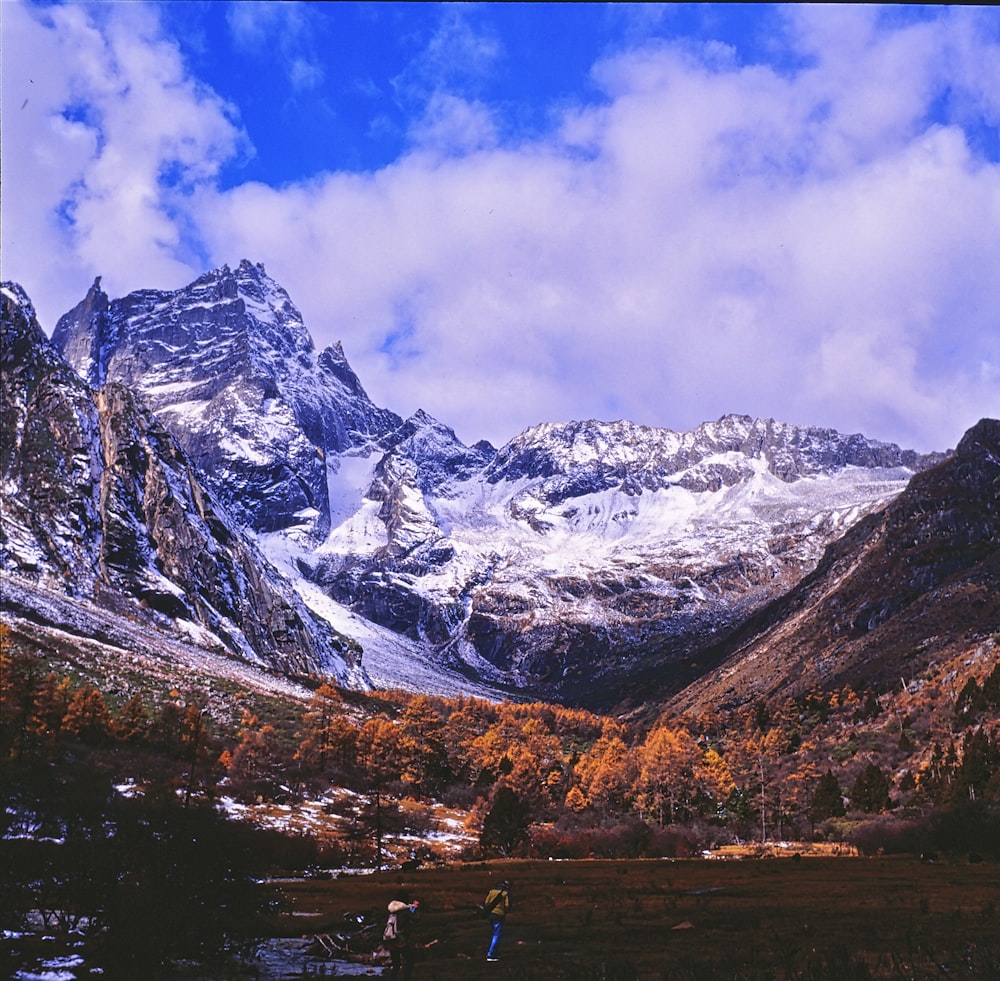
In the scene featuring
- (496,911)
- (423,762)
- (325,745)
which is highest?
(496,911)

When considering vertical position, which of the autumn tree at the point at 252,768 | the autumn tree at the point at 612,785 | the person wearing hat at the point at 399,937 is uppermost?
the person wearing hat at the point at 399,937

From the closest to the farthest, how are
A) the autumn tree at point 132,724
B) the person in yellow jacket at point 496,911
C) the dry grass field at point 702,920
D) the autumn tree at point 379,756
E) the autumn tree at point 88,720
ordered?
the dry grass field at point 702,920, the person in yellow jacket at point 496,911, the autumn tree at point 88,720, the autumn tree at point 132,724, the autumn tree at point 379,756

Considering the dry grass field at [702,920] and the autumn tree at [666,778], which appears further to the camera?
the autumn tree at [666,778]

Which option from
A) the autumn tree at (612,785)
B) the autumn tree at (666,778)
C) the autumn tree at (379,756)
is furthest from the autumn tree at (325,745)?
the autumn tree at (666,778)

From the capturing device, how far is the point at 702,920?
35719 millimetres

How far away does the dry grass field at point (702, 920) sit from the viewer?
23.1 metres

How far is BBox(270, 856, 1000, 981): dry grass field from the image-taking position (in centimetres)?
2314

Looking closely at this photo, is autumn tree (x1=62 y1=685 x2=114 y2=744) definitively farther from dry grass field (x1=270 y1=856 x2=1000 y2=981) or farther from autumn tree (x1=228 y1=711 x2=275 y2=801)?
dry grass field (x1=270 y1=856 x2=1000 y2=981)

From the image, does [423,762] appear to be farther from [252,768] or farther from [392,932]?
[392,932]

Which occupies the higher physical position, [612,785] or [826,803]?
[826,803]

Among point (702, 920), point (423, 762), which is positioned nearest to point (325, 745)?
point (423, 762)

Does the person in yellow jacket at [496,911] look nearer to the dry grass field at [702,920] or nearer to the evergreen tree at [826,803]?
the dry grass field at [702,920]

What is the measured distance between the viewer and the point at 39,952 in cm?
2455

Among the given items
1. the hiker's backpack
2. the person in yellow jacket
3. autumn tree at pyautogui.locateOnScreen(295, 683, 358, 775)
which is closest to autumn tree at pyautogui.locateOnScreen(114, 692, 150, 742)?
autumn tree at pyautogui.locateOnScreen(295, 683, 358, 775)
